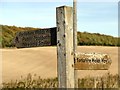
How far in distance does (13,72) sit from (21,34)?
331 inches

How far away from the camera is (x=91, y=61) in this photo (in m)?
4.81

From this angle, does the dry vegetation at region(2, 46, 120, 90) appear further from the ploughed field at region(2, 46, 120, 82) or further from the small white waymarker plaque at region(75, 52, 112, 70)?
the small white waymarker plaque at region(75, 52, 112, 70)

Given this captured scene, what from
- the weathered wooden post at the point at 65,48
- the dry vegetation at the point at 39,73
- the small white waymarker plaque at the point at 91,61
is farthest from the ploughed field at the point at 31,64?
the weathered wooden post at the point at 65,48

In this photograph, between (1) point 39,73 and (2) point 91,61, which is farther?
(1) point 39,73

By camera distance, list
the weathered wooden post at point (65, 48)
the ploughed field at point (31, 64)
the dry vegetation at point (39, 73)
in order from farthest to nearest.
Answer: the ploughed field at point (31, 64) → the dry vegetation at point (39, 73) → the weathered wooden post at point (65, 48)

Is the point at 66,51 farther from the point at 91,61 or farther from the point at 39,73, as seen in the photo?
the point at 39,73

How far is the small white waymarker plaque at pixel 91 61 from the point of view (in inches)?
187

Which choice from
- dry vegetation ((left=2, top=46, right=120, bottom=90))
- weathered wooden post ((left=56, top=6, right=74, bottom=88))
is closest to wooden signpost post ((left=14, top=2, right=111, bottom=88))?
weathered wooden post ((left=56, top=6, right=74, bottom=88))

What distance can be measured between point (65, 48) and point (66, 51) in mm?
39

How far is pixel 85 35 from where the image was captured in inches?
1259

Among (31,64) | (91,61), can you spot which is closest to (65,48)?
(91,61)

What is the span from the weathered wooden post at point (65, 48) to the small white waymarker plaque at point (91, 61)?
3.8 inches

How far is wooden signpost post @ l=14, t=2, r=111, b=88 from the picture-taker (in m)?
4.66

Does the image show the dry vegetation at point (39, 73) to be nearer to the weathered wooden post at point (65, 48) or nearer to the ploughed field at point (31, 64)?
the ploughed field at point (31, 64)
